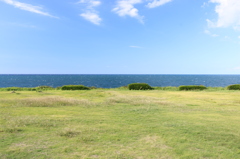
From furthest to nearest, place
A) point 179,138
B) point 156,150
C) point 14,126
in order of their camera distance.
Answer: point 14,126 < point 179,138 < point 156,150

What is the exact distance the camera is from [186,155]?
6352 millimetres

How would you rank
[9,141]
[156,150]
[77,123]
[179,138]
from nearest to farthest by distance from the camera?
[156,150], [9,141], [179,138], [77,123]

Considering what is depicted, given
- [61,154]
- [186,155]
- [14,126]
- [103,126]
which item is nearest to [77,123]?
[103,126]

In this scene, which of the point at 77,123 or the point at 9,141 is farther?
the point at 77,123

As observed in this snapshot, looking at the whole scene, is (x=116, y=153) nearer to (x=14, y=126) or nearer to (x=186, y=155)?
(x=186, y=155)

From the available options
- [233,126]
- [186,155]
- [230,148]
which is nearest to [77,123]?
[186,155]

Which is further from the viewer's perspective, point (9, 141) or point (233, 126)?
point (233, 126)

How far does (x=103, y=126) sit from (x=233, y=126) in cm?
698

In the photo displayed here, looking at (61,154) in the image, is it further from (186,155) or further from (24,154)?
(186,155)

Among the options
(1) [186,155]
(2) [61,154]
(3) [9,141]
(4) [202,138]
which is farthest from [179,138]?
(3) [9,141]

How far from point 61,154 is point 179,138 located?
4.88 meters

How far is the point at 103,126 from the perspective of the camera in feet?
31.6

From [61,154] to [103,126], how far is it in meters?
3.51

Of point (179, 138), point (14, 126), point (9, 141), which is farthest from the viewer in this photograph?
point (14, 126)
